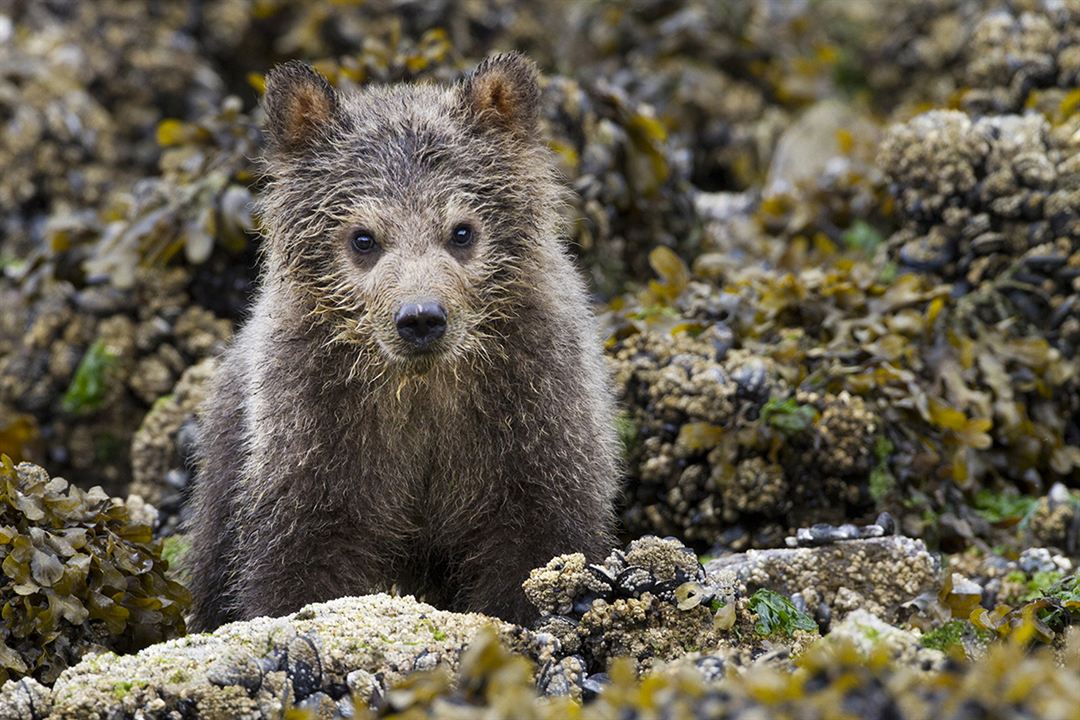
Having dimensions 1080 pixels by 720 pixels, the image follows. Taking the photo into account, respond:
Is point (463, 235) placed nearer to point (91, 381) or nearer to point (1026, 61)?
point (91, 381)

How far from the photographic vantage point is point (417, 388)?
5.96m

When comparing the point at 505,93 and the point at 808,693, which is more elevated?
the point at 505,93

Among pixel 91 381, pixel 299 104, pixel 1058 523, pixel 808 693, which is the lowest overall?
pixel 91 381

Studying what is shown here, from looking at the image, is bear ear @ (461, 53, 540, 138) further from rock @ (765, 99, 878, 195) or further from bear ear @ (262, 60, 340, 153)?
rock @ (765, 99, 878, 195)

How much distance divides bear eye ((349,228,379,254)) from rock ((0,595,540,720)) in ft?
4.84

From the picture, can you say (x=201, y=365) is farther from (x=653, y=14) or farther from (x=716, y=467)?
(x=653, y=14)

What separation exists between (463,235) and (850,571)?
2.10m

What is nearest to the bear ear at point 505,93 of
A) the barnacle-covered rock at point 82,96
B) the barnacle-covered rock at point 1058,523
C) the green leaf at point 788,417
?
the green leaf at point 788,417

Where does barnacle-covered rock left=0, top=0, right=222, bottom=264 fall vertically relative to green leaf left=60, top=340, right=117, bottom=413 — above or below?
above

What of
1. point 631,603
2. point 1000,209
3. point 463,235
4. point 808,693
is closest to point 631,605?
point 631,603

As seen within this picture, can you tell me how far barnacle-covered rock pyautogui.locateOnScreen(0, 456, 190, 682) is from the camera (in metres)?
5.48

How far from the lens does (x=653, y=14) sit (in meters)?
12.4

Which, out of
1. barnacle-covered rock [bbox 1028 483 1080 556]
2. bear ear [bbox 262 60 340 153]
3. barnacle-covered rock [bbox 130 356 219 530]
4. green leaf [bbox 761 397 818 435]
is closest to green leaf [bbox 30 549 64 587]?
bear ear [bbox 262 60 340 153]

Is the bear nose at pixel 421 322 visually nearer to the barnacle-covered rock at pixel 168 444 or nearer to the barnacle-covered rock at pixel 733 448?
the barnacle-covered rock at pixel 733 448
